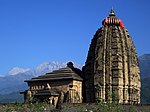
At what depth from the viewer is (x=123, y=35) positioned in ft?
174

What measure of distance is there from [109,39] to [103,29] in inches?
76.6

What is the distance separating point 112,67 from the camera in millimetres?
50312

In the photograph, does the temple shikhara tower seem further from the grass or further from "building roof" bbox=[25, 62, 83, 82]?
the grass

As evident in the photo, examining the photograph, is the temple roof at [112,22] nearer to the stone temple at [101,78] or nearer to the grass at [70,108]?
the stone temple at [101,78]

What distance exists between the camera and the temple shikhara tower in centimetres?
4997

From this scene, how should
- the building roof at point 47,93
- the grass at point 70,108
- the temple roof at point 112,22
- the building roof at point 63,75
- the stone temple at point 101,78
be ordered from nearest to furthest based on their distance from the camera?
the grass at point 70,108 < the building roof at point 47,93 < the stone temple at point 101,78 < the building roof at point 63,75 < the temple roof at point 112,22

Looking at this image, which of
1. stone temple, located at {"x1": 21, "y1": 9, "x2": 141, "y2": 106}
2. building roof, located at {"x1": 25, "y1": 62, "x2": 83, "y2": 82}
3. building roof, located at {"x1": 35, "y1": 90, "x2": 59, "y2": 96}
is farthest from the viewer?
building roof, located at {"x1": 25, "y1": 62, "x2": 83, "y2": 82}

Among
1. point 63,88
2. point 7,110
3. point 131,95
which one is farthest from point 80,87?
point 7,110

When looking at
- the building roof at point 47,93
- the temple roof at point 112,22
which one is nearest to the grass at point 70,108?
the building roof at point 47,93

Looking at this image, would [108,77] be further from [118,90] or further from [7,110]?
[7,110]

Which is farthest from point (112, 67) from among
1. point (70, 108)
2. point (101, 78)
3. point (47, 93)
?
point (70, 108)

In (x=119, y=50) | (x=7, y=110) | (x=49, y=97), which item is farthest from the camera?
(x=119, y=50)

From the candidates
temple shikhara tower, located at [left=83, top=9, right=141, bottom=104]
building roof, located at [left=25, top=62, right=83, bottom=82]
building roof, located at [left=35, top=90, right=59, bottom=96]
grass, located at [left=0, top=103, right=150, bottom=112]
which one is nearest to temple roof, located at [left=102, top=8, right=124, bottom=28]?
temple shikhara tower, located at [left=83, top=9, right=141, bottom=104]

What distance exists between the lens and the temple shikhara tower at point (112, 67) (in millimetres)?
49969
